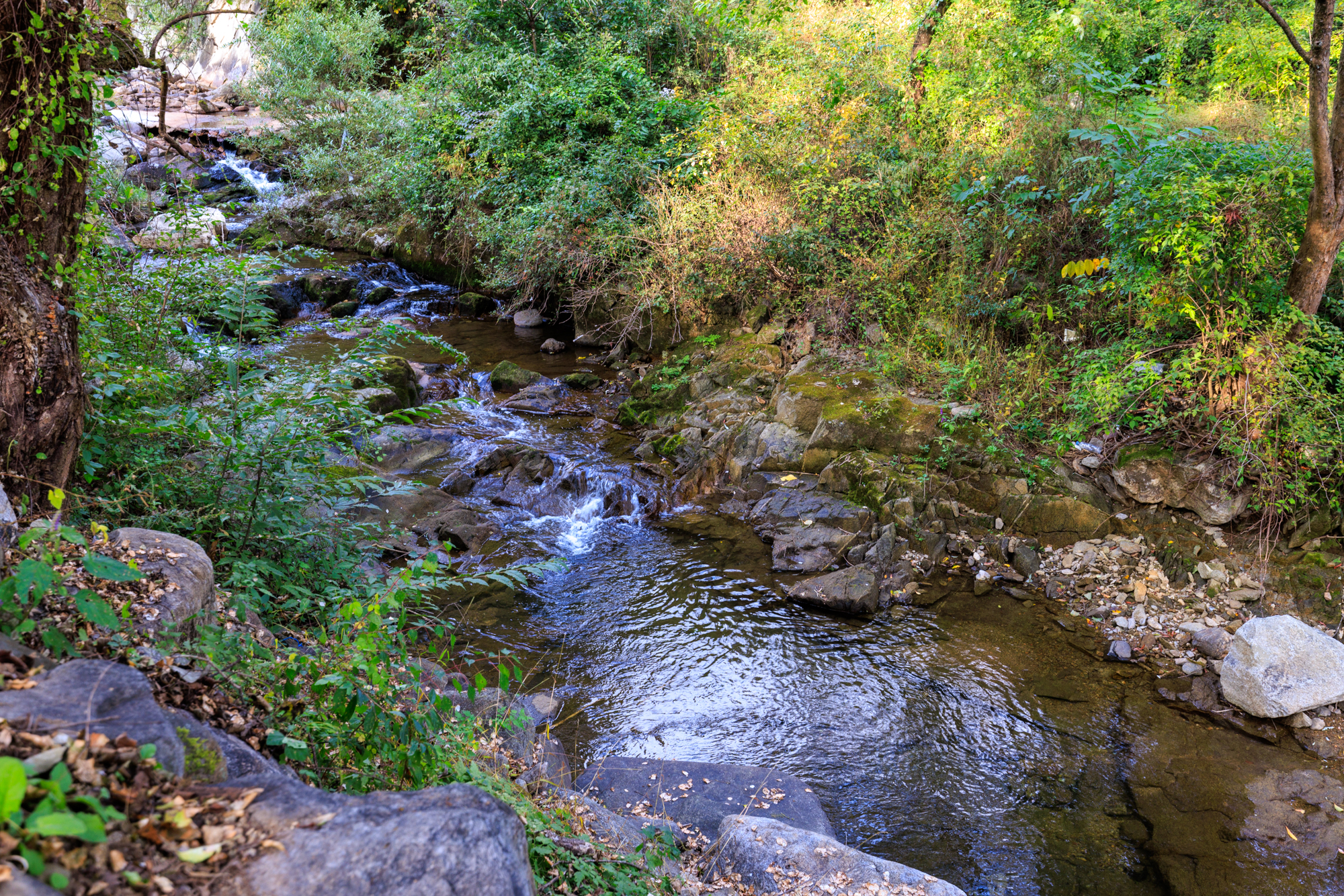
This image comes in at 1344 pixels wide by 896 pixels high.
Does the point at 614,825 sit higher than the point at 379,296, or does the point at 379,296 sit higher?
the point at 379,296

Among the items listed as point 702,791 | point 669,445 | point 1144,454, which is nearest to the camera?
point 702,791

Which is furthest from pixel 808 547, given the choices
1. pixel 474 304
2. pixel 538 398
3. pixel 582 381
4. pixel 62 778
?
pixel 474 304

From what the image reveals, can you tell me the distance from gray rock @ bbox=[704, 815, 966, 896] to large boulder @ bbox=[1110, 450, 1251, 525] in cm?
475

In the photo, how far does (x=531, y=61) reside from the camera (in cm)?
1348

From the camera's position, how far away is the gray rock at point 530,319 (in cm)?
1352

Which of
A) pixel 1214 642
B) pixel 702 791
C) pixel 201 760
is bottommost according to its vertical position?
pixel 702 791

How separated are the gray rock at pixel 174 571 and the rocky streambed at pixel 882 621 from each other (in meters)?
1.53

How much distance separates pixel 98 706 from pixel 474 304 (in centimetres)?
1307

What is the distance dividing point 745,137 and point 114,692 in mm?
10280

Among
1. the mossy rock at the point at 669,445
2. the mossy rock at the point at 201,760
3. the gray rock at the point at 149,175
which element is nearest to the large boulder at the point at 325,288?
the gray rock at the point at 149,175

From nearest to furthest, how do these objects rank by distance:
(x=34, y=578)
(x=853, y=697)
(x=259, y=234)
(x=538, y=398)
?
(x=34, y=578) → (x=853, y=697) → (x=538, y=398) → (x=259, y=234)

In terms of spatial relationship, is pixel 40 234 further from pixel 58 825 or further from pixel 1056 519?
pixel 1056 519

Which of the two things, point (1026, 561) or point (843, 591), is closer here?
point (843, 591)

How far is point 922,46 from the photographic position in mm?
10945
